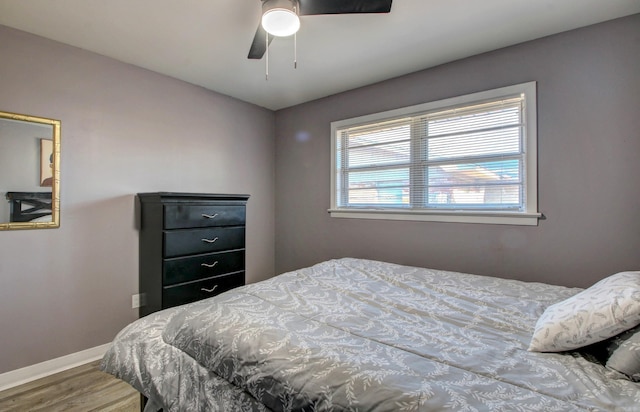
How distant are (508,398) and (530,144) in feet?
6.70

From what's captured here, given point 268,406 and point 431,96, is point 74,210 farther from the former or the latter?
point 431,96

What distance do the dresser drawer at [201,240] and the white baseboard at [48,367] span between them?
30.1 inches

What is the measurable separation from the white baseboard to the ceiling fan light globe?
225 centimetres

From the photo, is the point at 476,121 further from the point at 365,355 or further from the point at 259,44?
the point at 365,355

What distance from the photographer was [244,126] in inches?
142

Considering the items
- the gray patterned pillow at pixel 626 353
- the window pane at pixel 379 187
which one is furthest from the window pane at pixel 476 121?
the gray patterned pillow at pixel 626 353

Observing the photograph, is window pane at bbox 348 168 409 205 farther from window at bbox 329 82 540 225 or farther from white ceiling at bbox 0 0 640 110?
white ceiling at bbox 0 0 640 110

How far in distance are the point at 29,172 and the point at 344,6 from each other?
93.4 inches

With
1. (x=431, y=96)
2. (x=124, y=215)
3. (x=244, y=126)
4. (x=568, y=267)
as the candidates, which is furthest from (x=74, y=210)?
(x=568, y=267)

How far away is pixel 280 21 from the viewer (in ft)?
5.06

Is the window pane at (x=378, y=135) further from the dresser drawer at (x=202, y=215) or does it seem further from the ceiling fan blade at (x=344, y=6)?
the ceiling fan blade at (x=344, y=6)

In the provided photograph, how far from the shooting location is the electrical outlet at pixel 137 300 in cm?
270

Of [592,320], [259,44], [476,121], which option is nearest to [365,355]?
[592,320]

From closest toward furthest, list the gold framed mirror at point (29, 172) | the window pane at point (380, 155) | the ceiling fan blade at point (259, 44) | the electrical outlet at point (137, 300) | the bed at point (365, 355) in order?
the bed at point (365, 355)
the ceiling fan blade at point (259, 44)
the gold framed mirror at point (29, 172)
the electrical outlet at point (137, 300)
the window pane at point (380, 155)
